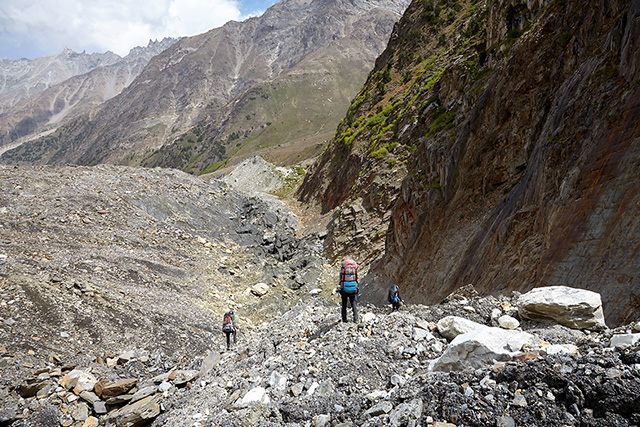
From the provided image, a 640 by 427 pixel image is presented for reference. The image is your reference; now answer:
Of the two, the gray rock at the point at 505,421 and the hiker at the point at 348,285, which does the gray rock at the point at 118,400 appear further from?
the gray rock at the point at 505,421

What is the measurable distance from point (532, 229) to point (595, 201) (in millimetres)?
2230

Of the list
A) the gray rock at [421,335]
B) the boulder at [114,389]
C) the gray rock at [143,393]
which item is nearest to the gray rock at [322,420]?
the gray rock at [421,335]

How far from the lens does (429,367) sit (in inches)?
230

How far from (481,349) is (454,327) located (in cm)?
149

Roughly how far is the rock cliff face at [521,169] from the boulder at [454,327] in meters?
2.43

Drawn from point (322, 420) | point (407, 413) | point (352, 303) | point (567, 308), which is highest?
point (567, 308)

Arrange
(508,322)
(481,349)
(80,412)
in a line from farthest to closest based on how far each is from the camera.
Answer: (80,412) < (508,322) < (481,349)

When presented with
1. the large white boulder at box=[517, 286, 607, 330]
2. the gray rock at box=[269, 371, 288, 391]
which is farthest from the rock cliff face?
the gray rock at box=[269, 371, 288, 391]

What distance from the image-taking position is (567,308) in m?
6.20

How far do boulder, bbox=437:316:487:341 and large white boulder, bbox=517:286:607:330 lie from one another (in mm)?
1028

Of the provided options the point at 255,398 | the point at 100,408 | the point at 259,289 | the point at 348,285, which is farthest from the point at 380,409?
the point at 259,289

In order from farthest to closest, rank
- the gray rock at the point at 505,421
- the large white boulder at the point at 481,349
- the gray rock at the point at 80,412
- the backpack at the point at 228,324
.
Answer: the backpack at the point at 228,324 → the gray rock at the point at 80,412 → the large white boulder at the point at 481,349 → the gray rock at the point at 505,421

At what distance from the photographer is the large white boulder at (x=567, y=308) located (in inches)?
239

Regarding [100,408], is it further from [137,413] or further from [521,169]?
[521,169]
